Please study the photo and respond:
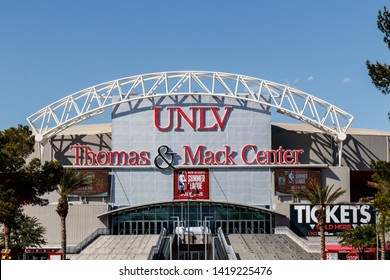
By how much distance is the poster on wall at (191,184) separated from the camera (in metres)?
98.4

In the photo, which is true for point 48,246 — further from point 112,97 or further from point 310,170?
point 310,170

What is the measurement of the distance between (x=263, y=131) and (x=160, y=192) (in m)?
18.0

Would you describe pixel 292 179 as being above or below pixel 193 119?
below

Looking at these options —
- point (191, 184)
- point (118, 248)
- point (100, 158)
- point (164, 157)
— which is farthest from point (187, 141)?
point (118, 248)

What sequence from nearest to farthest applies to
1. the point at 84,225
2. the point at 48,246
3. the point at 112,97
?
the point at 48,246 < the point at 84,225 < the point at 112,97

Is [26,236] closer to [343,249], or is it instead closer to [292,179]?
[343,249]

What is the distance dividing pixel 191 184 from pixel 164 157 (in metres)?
5.72

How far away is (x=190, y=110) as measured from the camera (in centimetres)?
9956

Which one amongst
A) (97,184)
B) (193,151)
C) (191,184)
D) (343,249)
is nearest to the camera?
(343,249)

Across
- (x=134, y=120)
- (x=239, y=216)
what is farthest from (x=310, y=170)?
(x=134, y=120)

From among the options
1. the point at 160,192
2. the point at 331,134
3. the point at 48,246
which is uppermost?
the point at 331,134

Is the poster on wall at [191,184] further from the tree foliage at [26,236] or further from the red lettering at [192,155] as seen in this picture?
the tree foliage at [26,236]

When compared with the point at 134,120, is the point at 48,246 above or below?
below

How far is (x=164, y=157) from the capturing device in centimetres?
9869
